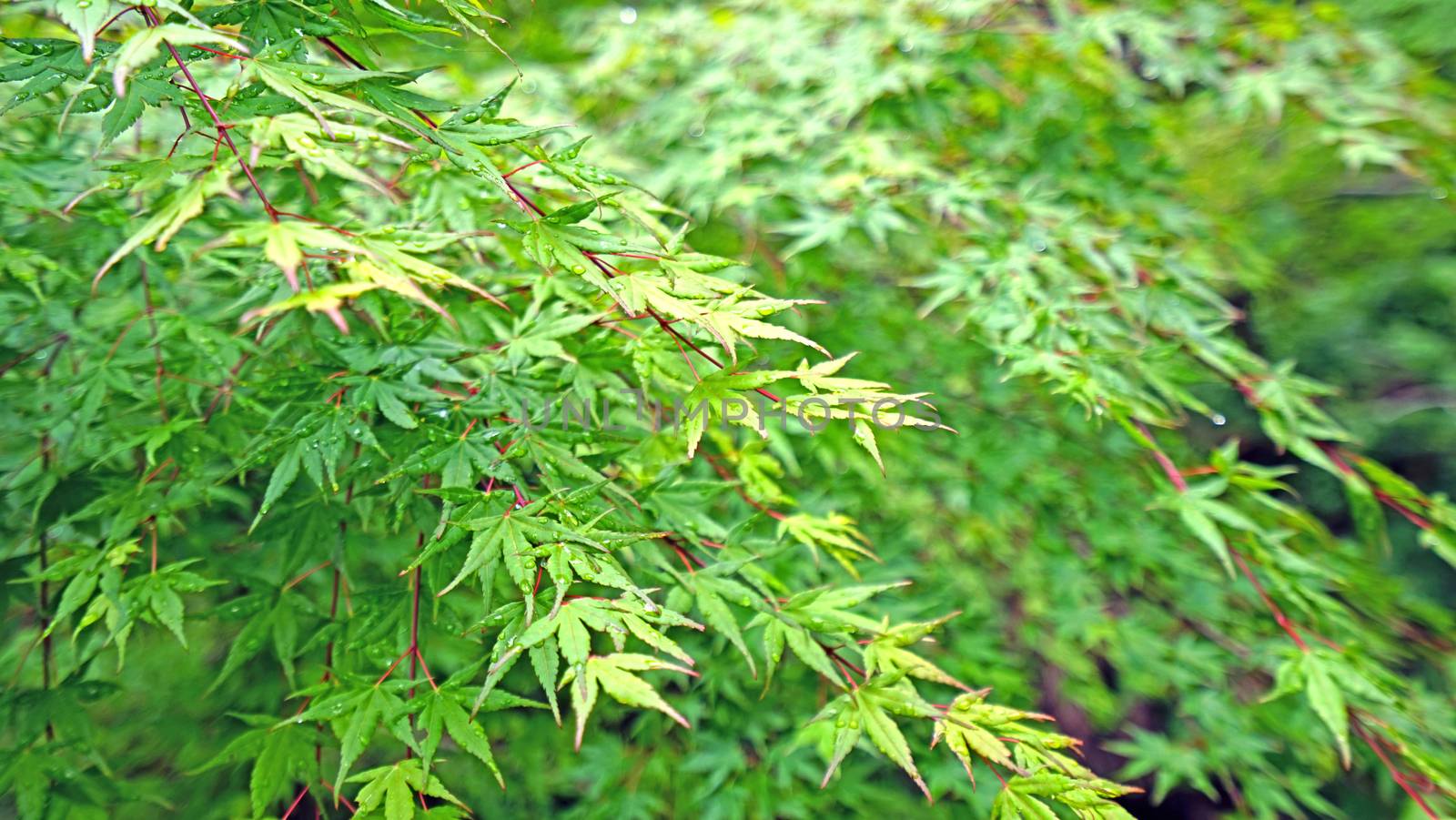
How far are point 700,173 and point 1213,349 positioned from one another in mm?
1265

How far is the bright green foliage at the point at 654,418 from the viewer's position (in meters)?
1.07

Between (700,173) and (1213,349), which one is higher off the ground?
(700,173)

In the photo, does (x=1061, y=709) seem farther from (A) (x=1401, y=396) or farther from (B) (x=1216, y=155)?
(B) (x=1216, y=155)

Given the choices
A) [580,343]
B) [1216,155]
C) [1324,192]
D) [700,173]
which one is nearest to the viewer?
[580,343]

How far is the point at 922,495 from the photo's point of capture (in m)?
2.65

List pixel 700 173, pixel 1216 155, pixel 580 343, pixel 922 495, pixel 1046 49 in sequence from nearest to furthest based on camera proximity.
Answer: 1. pixel 580 343
2. pixel 700 173
3. pixel 1046 49
4. pixel 922 495
5. pixel 1216 155

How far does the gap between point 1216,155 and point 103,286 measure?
157 inches

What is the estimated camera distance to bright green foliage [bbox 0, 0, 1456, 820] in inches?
42.1

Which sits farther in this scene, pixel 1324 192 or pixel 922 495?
pixel 1324 192

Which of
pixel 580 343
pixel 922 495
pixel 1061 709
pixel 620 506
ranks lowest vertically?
pixel 1061 709

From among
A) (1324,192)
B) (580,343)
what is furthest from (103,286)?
(1324,192)

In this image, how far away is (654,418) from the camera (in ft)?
5.00

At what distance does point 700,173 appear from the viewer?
213 cm

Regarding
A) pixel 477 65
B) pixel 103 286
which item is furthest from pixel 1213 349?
pixel 477 65
